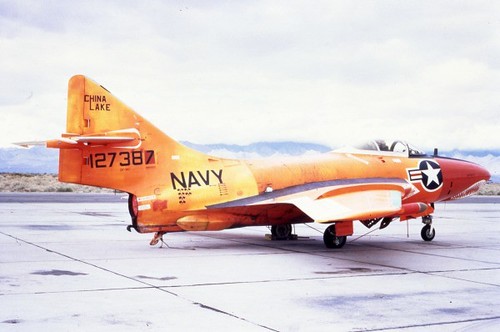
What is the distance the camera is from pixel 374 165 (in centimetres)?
1677

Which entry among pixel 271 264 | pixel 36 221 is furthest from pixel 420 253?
pixel 36 221

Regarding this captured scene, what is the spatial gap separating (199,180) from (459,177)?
25.0 feet

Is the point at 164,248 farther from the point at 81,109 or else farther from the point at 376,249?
the point at 376,249

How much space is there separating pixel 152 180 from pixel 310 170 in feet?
12.9

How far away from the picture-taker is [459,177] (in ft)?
59.8

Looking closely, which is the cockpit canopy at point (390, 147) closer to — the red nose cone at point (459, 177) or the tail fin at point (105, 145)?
the red nose cone at point (459, 177)

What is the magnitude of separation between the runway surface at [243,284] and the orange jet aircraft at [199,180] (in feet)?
2.73

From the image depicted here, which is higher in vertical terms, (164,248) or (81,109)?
(81,109)

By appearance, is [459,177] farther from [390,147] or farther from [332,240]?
[332,240]

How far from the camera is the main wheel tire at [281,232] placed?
57.8 feet

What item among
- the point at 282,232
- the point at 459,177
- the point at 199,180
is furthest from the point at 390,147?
the point at 199,180

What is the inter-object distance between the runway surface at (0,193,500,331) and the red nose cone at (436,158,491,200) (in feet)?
4.33

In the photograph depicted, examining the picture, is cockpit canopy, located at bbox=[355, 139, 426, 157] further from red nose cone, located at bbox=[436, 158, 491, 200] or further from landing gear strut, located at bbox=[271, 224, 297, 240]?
landing gear strut, located at bbox=[271, 224, 297, 240]

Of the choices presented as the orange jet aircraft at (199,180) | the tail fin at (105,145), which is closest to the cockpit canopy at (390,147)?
the orange jet aircraft at (199,180)
